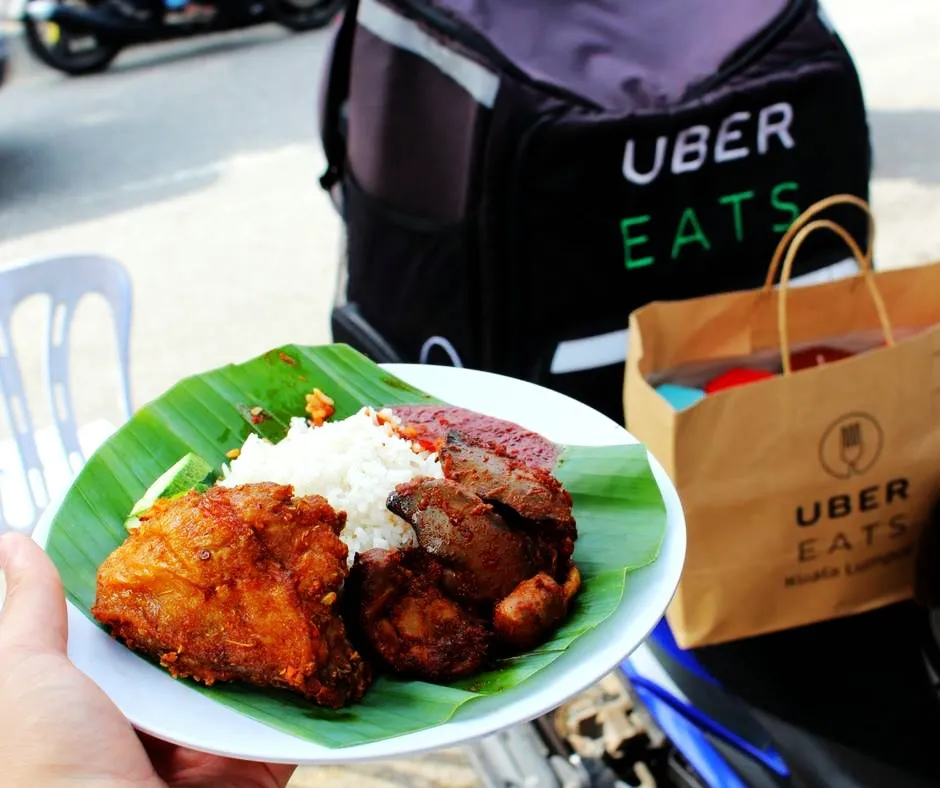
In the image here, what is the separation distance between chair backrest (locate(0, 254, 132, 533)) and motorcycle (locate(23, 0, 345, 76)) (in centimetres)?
696

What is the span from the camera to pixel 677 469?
174 centimetres

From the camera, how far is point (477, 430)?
160cm

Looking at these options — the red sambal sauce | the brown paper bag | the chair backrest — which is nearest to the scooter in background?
the brown paper bag

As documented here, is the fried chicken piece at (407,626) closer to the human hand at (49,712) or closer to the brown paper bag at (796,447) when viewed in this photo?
the human hand at (49,712)

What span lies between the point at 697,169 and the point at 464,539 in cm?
119

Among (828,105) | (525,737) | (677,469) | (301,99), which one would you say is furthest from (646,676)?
(301,99)

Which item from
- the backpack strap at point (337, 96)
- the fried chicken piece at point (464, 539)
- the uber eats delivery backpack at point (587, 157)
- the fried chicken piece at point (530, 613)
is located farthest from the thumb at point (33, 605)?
the backpack strap at point (337, 96)

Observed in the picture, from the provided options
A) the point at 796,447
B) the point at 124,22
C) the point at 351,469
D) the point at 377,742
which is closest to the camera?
the point at 377,742

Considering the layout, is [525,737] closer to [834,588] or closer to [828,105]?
[834,588]

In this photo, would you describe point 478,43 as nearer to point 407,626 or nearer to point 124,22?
point 407,626

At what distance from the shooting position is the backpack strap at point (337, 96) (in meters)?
2.62

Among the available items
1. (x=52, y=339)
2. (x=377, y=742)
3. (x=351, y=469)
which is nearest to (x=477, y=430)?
(x=351, y=469)

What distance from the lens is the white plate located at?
42.8 inches

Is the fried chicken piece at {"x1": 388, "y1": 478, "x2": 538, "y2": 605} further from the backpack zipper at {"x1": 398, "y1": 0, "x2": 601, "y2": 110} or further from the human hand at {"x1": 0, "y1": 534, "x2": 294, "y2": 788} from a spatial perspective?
the backpack zipper at {"x1": 398, "y1": 0, "x2": 601, "y2": 110}
